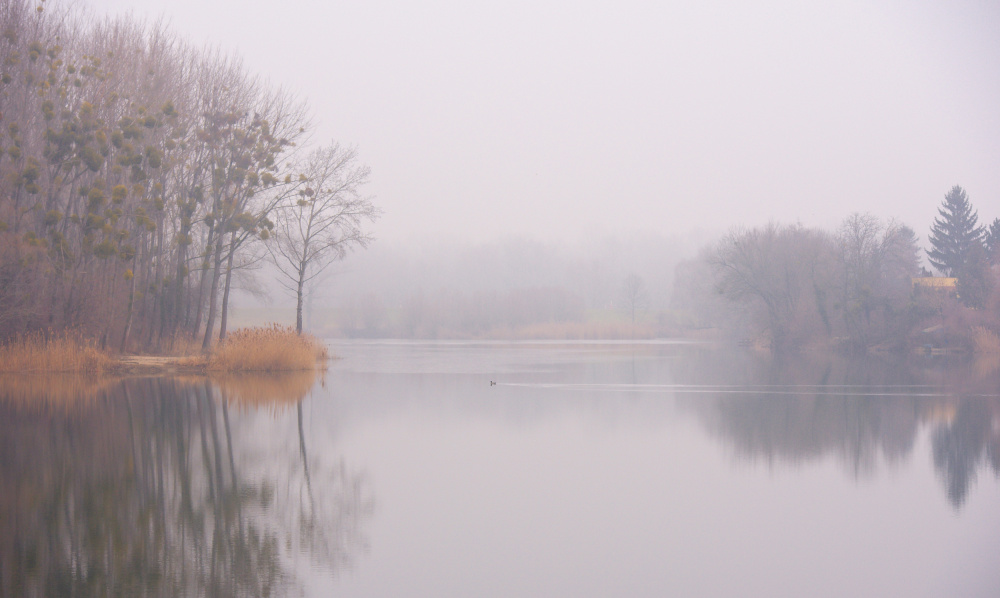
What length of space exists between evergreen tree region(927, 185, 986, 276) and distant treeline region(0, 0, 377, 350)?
65.8 metres

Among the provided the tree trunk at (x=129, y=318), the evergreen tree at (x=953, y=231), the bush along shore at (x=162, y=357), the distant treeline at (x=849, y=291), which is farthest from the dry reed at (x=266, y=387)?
the evergreen tree at (x=953, y=231)

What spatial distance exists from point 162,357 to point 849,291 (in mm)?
41419

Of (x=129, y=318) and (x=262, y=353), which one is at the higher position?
(x=129, y=318)

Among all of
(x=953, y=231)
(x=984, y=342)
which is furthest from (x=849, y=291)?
(x=953, y=231)

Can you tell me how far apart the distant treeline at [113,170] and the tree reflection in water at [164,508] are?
1071 cm

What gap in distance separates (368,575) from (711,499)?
13.0 feet

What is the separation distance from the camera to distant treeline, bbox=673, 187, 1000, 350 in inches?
1961

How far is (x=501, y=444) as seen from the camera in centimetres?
1223

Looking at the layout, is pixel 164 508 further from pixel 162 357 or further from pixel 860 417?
pixel 162 357

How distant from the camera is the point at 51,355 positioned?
23125mm

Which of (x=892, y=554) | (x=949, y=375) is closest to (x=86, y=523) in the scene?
(x=892, y=554)

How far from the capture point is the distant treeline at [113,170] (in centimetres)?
2297

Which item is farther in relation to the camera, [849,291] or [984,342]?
[849,291]

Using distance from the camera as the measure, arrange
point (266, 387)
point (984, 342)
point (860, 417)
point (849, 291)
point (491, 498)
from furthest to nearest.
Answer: point (849, 291) < point (984, 342) < point (266, 387) < point (860, 417) < point (491, 498)
